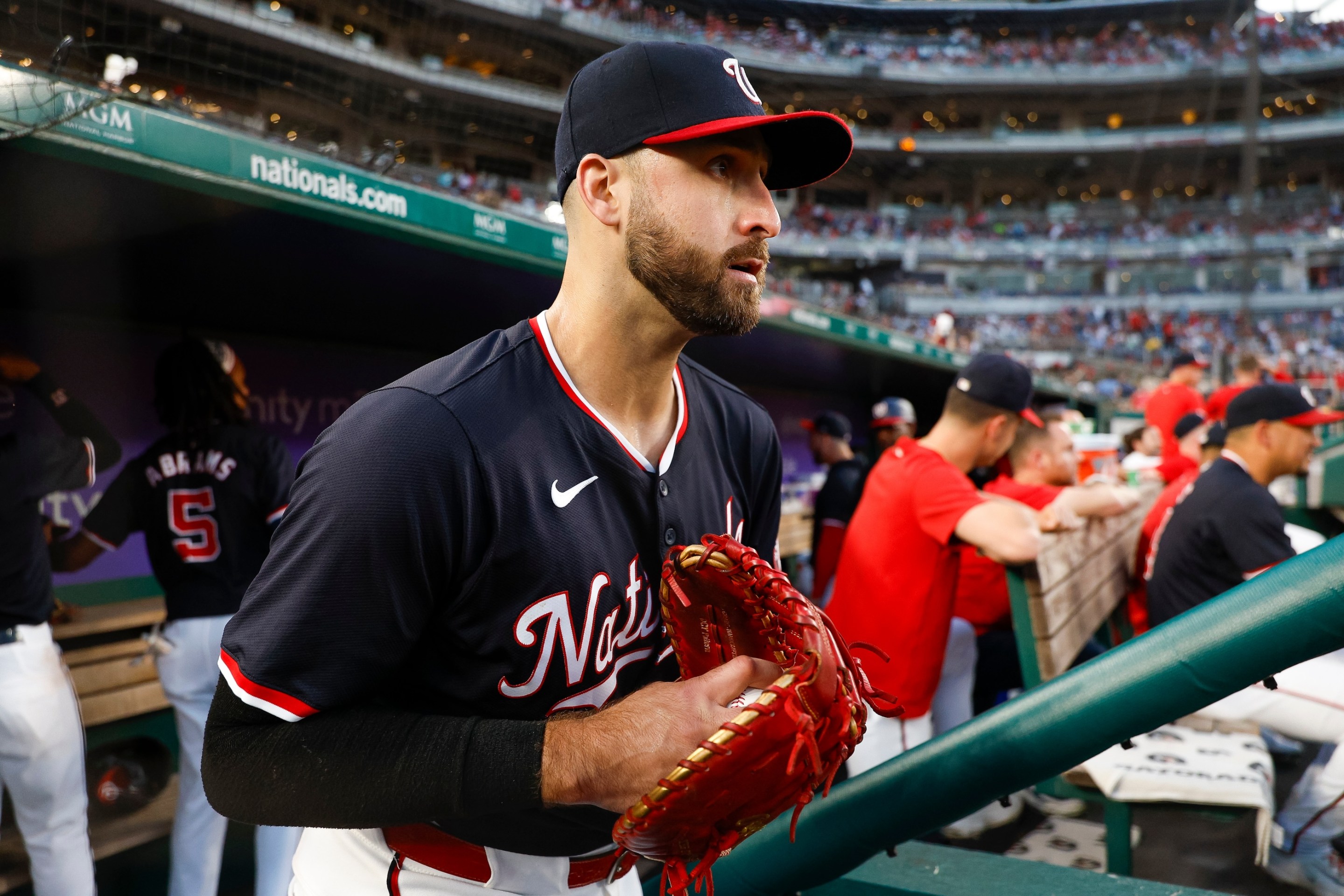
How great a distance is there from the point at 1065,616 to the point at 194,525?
2.66m

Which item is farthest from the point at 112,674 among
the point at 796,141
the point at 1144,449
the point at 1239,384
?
the point at 1144,449

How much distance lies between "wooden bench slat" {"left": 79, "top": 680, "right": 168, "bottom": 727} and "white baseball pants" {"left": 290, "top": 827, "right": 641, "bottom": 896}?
218 centimetres

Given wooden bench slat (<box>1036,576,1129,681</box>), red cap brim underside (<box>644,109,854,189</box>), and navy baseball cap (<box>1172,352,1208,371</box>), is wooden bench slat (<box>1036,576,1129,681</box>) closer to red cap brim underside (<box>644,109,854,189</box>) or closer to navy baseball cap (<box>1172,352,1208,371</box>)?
red cap brim underside (<box>644,109,854,189</box>)

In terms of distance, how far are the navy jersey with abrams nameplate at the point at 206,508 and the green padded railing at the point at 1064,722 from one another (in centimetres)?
202

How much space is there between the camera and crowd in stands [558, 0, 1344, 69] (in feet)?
9.68

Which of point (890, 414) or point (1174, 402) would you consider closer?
point (890, 414)

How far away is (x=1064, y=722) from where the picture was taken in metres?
0.94

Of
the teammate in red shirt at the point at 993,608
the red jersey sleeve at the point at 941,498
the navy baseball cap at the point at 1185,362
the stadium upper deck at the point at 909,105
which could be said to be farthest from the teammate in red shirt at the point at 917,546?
the navy baseball cap at the point at 1185,362

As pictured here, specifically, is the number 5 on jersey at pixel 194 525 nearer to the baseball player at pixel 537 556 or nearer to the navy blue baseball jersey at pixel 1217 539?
the baseball player at pixel 537 556

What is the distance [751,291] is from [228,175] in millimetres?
1703

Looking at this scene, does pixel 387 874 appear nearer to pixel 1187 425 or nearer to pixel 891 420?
pixel 891 420

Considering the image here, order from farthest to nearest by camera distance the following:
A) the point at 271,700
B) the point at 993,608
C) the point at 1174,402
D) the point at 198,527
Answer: the point at 1174,402 < the point at 993,608 < the point at 198,527 < the point at 271,700

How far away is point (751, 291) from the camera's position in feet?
3.48

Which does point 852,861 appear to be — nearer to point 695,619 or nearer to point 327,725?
point 695,619
